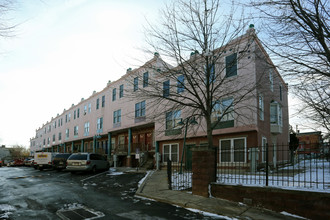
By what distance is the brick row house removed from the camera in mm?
11352

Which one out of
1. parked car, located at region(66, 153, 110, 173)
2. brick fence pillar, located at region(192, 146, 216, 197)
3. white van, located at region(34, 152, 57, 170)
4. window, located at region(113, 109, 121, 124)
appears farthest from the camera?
window, located at region(113, 109, 121, 124)

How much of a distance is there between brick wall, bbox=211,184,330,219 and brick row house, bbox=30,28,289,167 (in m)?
1.22

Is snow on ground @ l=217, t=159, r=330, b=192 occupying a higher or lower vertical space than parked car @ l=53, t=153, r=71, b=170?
higher

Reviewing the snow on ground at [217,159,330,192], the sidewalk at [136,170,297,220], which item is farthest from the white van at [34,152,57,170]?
the snow on ground at [217,159,330,192]

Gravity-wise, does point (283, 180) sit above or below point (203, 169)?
below

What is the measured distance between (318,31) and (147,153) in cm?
1997

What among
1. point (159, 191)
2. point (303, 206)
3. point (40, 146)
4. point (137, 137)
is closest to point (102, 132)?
point (137, 137)

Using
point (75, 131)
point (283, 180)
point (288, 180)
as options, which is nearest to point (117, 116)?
point (75, 131)

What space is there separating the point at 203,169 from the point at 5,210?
6.62 meters

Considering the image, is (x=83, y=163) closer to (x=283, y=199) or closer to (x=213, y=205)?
(x=213, y=205)

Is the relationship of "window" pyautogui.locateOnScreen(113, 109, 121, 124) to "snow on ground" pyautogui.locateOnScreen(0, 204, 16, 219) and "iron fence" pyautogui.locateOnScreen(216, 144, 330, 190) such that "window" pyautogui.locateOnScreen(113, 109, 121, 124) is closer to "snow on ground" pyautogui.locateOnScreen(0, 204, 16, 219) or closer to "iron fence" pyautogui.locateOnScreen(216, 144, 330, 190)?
"iron fence" pyautogui.locateOnScreen(216, 144, 330, 190)

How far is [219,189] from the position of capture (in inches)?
347

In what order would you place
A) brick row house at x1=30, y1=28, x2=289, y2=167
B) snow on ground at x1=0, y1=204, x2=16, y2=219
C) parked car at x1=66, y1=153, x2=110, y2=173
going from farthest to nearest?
parked car at x1=66, y1=153, x2=110, y2=173 → brick row house at x1=30, y1=28, x2=289, y2=167 → snow on ground at x1=0, y1=204, x2=16, y2=219

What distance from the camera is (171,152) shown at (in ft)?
71.7
